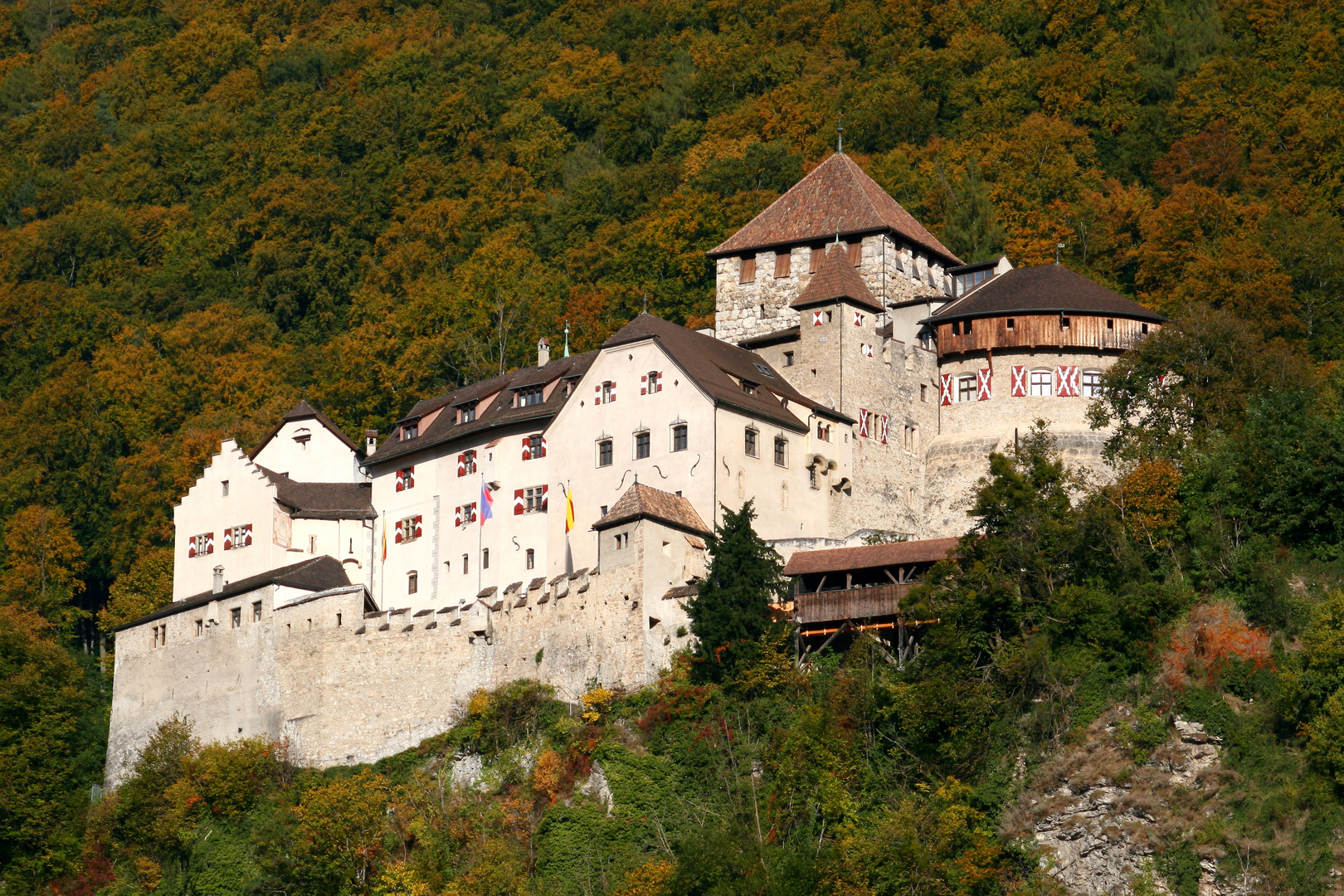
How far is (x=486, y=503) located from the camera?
64188mm

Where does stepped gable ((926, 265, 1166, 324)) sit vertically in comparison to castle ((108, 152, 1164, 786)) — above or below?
above

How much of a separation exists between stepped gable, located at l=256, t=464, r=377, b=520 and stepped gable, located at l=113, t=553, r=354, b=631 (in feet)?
5.13

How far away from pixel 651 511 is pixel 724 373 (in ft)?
24.7

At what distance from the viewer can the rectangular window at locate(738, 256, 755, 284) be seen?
238 ft

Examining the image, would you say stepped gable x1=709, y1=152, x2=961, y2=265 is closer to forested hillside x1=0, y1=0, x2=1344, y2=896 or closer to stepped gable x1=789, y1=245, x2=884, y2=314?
stepped gable x1=789, y1=245, x2=884, y2=314

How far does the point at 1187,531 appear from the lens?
51594 mm

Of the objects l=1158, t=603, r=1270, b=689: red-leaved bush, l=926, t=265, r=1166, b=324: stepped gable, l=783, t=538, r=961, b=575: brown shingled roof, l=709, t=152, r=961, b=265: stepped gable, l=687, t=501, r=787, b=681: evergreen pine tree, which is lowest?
l=1158, t=603, r=1270, b=689: red-leaved bush

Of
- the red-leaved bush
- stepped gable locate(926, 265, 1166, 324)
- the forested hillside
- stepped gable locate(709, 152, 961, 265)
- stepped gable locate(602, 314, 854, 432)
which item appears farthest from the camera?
stepped gable locate(709, 152, 961, 265)

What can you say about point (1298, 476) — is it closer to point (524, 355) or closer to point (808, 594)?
point (808, 594)

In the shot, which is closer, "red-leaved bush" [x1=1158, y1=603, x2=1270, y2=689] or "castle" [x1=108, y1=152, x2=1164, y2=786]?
"red-leaved bush" [x1=1158, y1=603, x2=1270, y2=689]

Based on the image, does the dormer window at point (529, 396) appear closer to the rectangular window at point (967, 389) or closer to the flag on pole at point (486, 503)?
the flag on pole at point (486, 503)

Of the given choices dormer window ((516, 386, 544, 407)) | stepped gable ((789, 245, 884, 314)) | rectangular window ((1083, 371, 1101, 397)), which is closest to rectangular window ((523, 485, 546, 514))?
dormer window ((516, 386, 544, 407))

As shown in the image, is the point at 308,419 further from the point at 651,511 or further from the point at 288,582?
the point at 651,511

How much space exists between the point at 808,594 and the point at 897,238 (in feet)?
65.7
